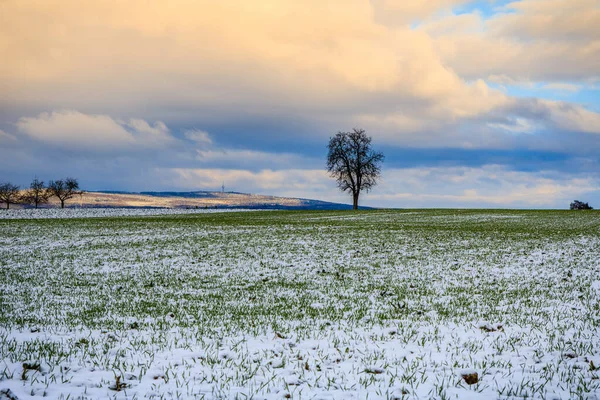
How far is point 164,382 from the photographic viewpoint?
19.5 feet

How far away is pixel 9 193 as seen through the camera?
120188mm

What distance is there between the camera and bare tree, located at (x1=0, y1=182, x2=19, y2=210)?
11889 centimetres

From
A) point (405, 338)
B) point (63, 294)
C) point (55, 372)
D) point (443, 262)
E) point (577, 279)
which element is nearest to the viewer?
point (55, 372)

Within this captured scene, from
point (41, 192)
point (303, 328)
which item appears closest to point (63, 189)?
point (41, 192)

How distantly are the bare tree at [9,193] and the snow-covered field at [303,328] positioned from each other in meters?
120

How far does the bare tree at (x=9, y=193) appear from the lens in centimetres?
11889

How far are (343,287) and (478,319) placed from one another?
15.9 ft

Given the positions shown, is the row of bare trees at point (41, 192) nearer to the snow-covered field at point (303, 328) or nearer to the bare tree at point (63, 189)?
the bare tree at point (63, 189)

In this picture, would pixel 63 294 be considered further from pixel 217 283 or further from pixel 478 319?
pixel 478 319

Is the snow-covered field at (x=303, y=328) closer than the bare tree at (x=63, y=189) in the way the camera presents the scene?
Yes

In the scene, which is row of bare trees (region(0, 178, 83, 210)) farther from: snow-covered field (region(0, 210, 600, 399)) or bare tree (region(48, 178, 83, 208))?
snow-covered field (region(0, 210, 600, 399))

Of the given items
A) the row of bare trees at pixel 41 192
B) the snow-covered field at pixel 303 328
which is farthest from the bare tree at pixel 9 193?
the snow-covered field at pixel 303 328

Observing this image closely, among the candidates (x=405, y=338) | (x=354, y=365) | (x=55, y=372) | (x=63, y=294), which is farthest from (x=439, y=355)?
(x=63, y=294)

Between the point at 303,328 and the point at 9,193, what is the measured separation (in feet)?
454
